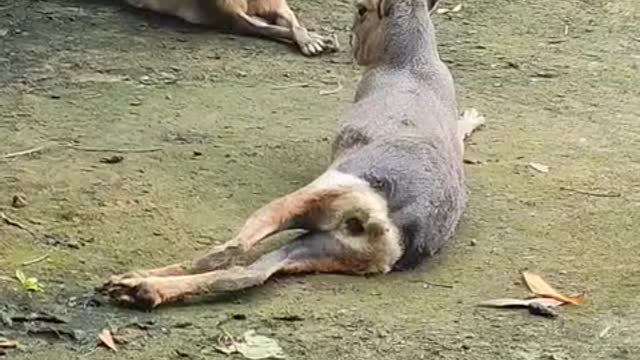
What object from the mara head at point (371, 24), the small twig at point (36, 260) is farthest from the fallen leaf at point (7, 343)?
the mara head at point (371, 24)

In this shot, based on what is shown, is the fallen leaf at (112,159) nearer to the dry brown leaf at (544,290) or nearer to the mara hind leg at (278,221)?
the mara hind leg at (278,221)

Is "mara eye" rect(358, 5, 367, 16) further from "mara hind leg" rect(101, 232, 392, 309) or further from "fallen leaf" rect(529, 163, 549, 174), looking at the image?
"mara hind leg" rect(101, 232, 392, 309)

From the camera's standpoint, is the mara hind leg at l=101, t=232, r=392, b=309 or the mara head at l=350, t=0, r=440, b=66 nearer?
the mara hind leg at l=101, t=232, r=392, b=309

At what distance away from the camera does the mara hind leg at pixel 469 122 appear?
18.6 ft

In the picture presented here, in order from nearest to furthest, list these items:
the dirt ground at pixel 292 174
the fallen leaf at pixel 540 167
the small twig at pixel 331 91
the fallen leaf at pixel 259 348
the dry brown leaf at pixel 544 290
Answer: the fallen leaf at pixel 259 348 → the dirt ground at pixel 292 174 → the dry brown leaf at pixel 544 290 → the fallen leaf at pixel 540 167 → the small twig at pixel 331 91

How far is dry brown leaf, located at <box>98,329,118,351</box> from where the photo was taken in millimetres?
3930

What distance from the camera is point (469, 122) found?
5.80 meters

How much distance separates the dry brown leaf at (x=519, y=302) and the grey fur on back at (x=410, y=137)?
0.30 metres

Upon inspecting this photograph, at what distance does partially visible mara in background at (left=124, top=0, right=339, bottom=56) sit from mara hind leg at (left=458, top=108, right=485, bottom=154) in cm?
114

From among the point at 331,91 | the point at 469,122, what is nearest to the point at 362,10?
the point at 469,122

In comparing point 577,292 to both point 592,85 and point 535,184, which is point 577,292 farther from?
A: point 592,85

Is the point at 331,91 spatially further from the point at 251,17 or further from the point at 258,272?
the point at 258,272

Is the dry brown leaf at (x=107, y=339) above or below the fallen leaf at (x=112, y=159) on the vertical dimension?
above

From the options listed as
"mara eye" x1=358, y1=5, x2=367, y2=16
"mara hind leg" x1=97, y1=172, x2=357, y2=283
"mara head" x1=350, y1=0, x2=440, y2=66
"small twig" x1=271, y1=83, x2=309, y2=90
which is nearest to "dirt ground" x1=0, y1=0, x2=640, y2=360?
"small twig" x1=271, y1=83, x2=309, y2=90
